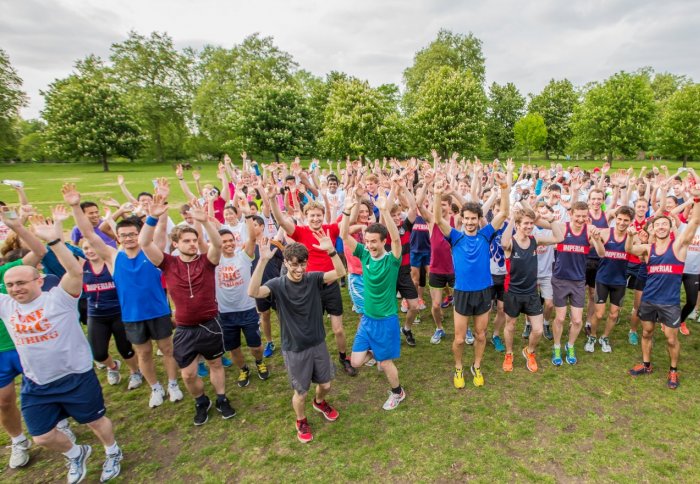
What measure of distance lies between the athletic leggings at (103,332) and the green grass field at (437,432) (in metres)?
0.76

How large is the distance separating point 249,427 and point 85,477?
174 centimetres

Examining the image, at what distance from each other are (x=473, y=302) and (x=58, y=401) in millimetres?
4905

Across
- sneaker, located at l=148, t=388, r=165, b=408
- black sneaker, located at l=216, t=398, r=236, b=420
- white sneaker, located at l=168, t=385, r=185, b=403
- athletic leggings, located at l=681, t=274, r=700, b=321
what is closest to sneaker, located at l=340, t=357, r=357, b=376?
black sneaker, located at l=216, t=398, r=236, b=420

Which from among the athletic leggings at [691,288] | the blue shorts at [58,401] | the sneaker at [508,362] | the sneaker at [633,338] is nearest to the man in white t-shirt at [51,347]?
the blue shorts at [58,401]

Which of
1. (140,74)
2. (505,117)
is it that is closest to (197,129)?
(140,74)

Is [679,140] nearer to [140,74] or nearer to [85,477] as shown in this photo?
[85,477]

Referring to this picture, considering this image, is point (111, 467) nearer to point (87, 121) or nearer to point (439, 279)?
point (439, 279)

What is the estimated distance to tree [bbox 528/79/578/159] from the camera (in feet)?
161

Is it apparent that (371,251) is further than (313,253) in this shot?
No

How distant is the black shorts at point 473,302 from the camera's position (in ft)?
16.5

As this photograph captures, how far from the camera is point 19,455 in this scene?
410cm

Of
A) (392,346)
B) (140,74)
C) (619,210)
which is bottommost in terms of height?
(392,346)

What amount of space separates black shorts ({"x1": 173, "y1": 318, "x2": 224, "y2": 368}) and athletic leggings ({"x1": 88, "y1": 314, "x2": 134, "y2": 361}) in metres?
1.33

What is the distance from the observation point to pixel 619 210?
570cm
